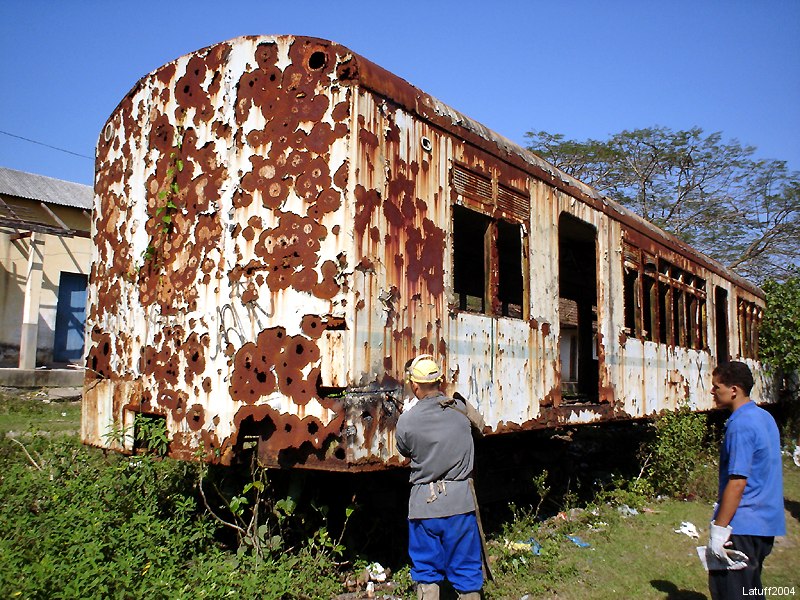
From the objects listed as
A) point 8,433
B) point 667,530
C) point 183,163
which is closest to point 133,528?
point 183,163

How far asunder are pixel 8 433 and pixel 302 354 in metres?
6.36

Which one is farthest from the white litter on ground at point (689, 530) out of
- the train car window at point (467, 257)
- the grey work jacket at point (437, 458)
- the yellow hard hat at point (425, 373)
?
the yellow hard hat at point (425, 373)

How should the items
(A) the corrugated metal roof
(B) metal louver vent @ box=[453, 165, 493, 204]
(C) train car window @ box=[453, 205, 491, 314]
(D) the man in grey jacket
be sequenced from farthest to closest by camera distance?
(A) the corrugated metal roof → (C) train car window @ box=[453, 205, 491, 314] → (B) metal louver vent @ box=[453, 165, 493, 204] → (D) the man in grey jacket

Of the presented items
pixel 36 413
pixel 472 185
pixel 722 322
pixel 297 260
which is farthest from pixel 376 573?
pixel 722 322

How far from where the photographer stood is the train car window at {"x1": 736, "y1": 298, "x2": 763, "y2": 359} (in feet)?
40.5

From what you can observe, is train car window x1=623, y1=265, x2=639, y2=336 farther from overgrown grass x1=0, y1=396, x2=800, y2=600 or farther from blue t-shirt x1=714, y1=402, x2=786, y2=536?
blue t-shirt x1=714, y1=402, x2=786, y2=536

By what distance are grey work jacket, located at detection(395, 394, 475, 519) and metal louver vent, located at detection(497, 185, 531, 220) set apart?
7.88 ft

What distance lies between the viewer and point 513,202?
5.57 meters

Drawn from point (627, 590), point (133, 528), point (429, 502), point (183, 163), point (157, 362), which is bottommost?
point (627, 590)

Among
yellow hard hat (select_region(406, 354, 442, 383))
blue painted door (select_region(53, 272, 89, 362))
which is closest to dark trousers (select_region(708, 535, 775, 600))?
yellow hard hat (select_region(406, 354, 442, 383))

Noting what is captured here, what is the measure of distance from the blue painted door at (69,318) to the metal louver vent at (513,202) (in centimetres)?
1369

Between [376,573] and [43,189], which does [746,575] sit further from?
[43,189]

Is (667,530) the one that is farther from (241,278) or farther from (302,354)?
(241,278)

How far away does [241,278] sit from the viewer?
14.2ft
